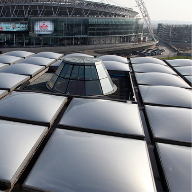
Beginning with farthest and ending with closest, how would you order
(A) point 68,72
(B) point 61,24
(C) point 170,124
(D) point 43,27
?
(B) point 61,24 → (D) point 43,27 → (A) point 68,72 → (C) point 170,124

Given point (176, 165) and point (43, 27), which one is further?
point (43, 27)

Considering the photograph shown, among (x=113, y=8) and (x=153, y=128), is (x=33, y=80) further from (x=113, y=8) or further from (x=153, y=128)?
(x=113, y=8)

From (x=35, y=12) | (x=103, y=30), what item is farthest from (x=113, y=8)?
(x=35, y=12)

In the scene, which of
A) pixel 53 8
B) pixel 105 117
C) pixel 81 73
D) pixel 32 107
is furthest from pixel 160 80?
pixel 53 8

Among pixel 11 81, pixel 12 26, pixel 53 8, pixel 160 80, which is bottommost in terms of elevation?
pixel 11 81

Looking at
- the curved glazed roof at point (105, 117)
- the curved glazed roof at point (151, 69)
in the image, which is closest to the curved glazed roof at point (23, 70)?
the curved glazed roof at point (105, 117)

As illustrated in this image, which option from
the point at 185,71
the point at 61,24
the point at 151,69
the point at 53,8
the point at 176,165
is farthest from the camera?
the point at 53,8

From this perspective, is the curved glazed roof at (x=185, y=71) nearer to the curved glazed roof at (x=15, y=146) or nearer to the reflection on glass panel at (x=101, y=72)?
the reflection on glass panel at (x=101, y=72)

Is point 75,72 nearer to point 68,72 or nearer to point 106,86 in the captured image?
point 68,72
